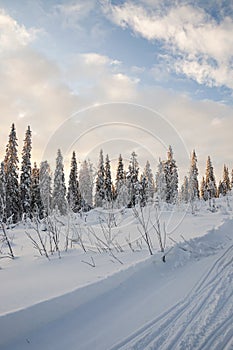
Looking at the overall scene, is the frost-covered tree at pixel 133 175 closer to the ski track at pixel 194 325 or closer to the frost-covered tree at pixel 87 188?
the frost-covered tree at pixel 87 188

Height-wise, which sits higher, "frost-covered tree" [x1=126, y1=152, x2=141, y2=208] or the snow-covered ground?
"frost-covered tree" [x1=126, y1=152, x2=141, y2=208]

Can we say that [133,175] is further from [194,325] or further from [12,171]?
[12,171]

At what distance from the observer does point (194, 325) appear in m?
2.46

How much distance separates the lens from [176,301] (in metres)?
3.06

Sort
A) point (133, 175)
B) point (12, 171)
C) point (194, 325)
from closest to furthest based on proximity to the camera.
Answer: point (194, 325) → point (133, 175) → point (12, 171)

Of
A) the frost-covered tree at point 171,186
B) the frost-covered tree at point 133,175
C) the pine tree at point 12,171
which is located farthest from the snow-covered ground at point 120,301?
the pine tree at point 12,171

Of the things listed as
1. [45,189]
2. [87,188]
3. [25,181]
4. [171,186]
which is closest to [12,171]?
[25,181]

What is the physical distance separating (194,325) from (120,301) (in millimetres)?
987

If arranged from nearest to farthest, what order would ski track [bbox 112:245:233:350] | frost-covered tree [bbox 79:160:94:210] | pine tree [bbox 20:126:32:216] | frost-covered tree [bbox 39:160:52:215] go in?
1. ski track [bbox 112:245:233:350]
2. frost-covered tree [bbox 39:160:52:215]
3. frost-covered tree [bbox 79:160:94:210]
4. pine tree [bbox 20:126:32:216]

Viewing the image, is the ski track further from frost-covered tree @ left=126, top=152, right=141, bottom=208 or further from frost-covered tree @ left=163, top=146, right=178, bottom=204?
frost-covered tree @ left=163, top=146, right=178, bottom=204

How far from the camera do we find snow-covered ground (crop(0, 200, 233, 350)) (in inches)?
92.0

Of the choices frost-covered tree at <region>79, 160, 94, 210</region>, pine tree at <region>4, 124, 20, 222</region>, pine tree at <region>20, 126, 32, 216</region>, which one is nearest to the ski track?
frost-covered tree at <region>79, 160, 94, 210</region>

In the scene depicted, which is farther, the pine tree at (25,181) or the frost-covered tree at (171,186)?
the pine tree at (25,181)

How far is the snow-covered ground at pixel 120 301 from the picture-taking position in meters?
2.34
